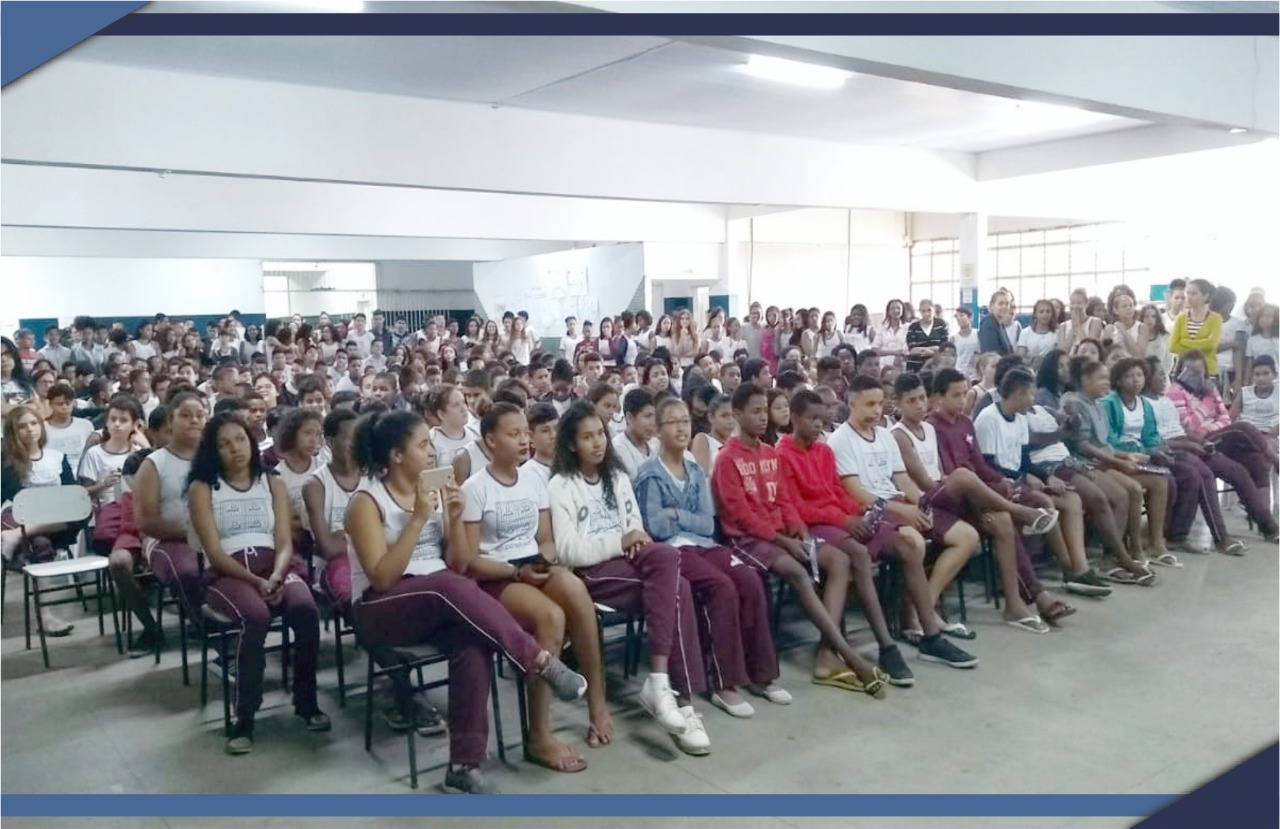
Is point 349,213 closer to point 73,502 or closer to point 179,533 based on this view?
point 73,502

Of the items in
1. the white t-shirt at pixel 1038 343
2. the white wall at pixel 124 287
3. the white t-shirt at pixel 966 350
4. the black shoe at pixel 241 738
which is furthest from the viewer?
the white wall at pixel 124 287

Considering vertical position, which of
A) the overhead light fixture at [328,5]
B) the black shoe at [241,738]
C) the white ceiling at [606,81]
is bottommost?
the black shoe at [241,738]

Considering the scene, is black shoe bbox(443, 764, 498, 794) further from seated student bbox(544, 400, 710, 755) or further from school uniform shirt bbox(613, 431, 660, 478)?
school uniform shirt bbox(613, 431, 660, 478)

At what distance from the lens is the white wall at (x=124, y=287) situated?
12203 mm

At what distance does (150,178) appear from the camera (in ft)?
29.1

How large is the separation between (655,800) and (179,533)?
83.4 inches

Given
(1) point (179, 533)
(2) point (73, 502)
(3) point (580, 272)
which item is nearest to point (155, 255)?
(3) point (580, 272)

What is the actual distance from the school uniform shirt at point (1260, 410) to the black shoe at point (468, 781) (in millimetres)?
5152

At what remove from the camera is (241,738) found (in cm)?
326

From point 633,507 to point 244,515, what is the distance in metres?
1.39

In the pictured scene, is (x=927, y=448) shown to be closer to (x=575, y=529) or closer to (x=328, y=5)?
(x=575, y=529)

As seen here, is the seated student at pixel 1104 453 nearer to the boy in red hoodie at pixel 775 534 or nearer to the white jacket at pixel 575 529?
the boy in red hoodie at pixel 775 534

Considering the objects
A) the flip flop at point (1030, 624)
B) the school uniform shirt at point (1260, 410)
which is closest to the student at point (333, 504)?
the flip flop at point (1030, 624)

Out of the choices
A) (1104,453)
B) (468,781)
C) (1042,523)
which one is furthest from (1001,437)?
(468,781)
